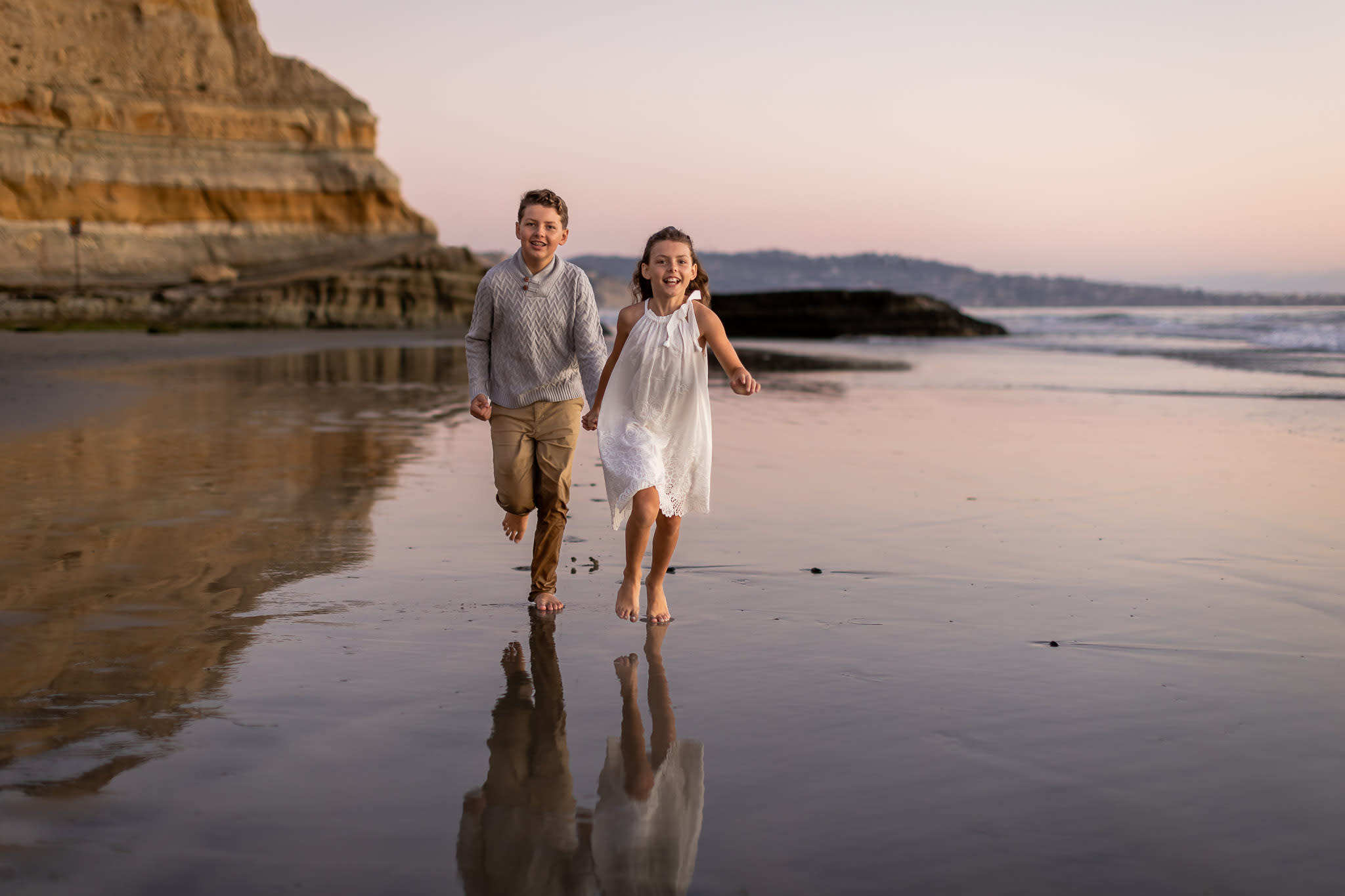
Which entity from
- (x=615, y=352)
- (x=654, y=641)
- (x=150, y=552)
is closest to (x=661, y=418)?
(x=615, y=352)

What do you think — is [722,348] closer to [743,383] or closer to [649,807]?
[743,383]

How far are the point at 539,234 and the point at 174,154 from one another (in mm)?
54716

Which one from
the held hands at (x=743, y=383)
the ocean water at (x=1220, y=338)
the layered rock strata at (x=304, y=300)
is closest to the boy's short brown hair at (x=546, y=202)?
the held hands at (x=743, y=383)

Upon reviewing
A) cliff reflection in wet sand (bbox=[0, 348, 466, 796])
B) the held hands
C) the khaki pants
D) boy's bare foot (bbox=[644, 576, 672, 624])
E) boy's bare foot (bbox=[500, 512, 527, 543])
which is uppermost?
the held hands

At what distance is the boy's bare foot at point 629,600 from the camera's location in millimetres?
4609

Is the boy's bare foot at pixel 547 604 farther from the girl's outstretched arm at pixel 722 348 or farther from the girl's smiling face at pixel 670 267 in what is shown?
the girl's smiling face at pixel 670 267

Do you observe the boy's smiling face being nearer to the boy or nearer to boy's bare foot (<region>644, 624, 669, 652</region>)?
the boy

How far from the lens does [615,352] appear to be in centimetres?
505

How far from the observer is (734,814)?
263 cm

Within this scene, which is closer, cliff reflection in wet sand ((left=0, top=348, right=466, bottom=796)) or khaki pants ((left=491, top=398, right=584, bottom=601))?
cliff reflection in wet sand ((left=0, top=348, right=466, bottom=796))

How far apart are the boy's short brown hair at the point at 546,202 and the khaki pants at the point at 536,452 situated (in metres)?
0.85

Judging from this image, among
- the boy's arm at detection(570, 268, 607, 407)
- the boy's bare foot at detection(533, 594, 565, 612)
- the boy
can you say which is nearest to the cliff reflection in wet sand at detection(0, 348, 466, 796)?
the boy's bare foot at detection(533, 594, 565, 612)

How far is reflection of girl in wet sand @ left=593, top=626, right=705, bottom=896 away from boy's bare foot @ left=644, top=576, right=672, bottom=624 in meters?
0.99

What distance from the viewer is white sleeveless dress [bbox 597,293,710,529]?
15.7 ft
